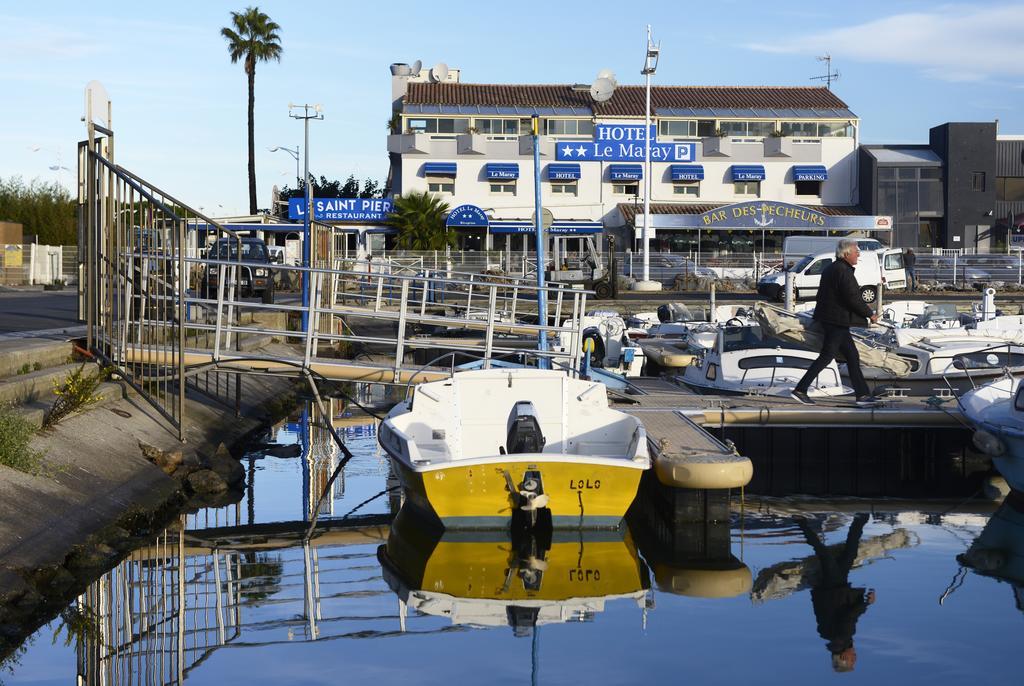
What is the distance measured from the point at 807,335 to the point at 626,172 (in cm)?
5412

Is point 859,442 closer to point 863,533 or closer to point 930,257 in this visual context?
point 863,533

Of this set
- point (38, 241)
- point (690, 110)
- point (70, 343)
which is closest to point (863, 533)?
point (70, 343)

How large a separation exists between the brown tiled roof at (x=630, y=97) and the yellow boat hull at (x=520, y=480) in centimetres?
6500

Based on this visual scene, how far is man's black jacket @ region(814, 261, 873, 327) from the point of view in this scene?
1633 cm

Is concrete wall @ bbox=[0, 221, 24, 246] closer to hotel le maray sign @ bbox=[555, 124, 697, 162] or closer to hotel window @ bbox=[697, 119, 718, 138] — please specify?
hotel le maray sign @ bbox=[555, 124, 697, 162]

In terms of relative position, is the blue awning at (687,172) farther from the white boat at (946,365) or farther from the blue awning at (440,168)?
the white boat at (946,365)

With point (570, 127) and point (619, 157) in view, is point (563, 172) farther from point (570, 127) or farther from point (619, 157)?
point (570, 127)

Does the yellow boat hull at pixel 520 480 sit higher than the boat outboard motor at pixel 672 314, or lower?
lower

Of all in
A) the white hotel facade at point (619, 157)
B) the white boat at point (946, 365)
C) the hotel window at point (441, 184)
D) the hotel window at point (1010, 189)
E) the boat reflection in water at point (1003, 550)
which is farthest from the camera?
the hotel window at point (1010, 189)

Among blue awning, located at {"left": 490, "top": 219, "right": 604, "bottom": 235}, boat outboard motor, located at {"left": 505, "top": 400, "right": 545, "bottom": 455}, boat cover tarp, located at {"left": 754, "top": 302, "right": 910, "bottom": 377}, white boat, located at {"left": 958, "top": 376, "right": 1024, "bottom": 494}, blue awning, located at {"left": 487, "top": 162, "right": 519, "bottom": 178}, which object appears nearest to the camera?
boat outboard motor, located at {"left": 505, "top": 400, "right": 545, "bottom": 455}

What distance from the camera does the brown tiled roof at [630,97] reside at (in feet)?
253

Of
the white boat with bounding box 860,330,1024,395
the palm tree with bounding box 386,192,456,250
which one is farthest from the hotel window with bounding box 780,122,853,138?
the white boat with bounding box 860,330,1024,395

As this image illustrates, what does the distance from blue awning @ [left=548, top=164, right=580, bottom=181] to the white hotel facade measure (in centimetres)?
6

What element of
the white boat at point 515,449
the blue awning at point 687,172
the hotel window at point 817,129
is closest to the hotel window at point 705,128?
the blue awning at point 687,172
